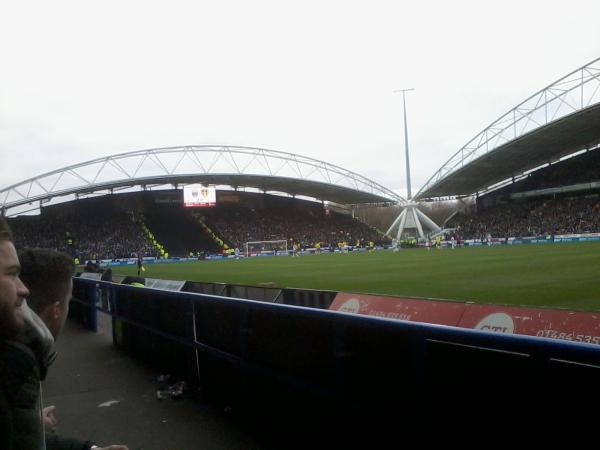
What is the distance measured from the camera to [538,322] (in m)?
5.95

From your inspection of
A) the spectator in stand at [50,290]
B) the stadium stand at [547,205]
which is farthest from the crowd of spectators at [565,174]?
the spectator in stand at [50,290]

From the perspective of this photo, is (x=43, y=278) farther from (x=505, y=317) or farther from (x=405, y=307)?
(x=405, y=307)

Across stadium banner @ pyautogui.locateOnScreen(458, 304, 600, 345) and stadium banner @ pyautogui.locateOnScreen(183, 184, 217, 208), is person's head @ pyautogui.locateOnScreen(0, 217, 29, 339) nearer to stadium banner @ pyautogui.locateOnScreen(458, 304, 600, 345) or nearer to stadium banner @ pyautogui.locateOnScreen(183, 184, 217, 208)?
stadium banner @ pyautogui.locateOnScreen(458, 304, 600, 345)

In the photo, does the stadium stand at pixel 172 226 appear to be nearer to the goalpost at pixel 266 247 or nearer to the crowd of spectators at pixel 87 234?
the crowd of spectators at pixel 87 234

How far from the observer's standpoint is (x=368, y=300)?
9070 mm

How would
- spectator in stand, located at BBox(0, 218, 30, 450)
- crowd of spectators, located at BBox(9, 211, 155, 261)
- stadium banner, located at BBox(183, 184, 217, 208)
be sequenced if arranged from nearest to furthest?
spectator in stand, located at BBox(0, 218, 30, 450)
crowd of spectators, located at BBox(9, 211, 155, 261)
stadium banner, located at BBox(183, 184, 217, 208)

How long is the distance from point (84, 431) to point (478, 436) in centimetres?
402

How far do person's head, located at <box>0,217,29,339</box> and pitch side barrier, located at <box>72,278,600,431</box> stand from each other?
7.54 feet

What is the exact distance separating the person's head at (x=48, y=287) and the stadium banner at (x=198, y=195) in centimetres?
6028

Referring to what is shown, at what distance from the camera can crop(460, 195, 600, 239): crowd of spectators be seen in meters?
51.2

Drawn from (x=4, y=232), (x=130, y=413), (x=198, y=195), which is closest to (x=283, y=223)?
(x=198, y=195)

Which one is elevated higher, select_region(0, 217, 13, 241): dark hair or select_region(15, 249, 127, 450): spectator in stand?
select_region(0, 217, 13, 241): dark hair

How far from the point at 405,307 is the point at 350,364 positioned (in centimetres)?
436

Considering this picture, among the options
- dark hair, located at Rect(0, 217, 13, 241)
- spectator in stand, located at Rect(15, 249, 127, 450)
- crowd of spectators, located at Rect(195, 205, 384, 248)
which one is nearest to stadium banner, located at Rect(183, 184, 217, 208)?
crowd of spectators, located at Rect(195, 205, 384, 248)
